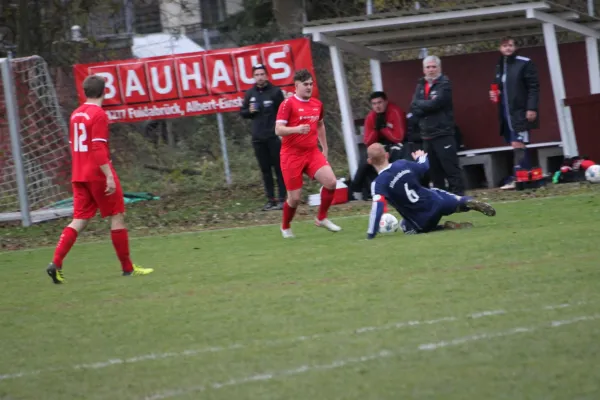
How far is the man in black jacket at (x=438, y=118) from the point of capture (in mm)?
15680

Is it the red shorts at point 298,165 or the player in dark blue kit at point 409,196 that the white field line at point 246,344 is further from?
the red shorts at point 298,165

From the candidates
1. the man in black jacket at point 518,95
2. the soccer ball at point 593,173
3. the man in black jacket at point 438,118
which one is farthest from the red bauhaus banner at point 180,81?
the soccer ball at point 593,173

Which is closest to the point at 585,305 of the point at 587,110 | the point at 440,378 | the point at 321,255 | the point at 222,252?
the point at 440,378

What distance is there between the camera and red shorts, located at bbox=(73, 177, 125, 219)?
10.1 metres

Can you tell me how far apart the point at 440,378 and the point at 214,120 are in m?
16.2

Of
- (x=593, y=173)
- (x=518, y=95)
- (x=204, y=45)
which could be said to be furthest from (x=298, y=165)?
(x=204, y=45)

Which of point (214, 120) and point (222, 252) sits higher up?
point (214, 120)

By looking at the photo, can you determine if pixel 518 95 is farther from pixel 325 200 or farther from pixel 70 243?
pixel 70 243

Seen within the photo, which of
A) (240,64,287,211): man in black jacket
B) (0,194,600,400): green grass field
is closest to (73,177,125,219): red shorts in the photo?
(0,194,600,400): green grass field

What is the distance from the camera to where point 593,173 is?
1611 centimetres

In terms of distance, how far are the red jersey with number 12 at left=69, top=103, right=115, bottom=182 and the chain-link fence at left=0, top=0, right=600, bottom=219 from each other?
31.8ft

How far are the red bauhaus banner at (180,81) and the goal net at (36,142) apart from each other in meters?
0.64

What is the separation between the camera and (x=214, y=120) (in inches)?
838

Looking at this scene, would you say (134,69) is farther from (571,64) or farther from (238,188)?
(571,64)
